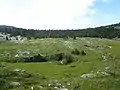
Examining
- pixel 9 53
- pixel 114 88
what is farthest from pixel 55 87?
pixel 9 53

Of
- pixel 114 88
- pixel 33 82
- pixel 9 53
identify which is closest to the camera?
pixel 114 88

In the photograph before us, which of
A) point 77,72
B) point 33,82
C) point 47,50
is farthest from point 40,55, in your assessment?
point 33,82

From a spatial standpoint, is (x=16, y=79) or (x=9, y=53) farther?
(x=9, y=53)

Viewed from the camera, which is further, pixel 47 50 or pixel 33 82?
pixel 47 50

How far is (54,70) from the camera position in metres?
121

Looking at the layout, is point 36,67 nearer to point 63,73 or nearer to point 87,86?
point 63,73

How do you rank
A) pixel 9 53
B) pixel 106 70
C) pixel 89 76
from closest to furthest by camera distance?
pixel 89 76
pixel 106 70
pixel 9 53

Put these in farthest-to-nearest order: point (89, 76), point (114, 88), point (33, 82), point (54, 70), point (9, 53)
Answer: point (9, 53) < point (54, 70) < point (89, 76) < point (33, 82) < point (114, 88)

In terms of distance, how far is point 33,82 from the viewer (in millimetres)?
88188

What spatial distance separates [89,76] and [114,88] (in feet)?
61.4

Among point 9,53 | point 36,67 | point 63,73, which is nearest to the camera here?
point 63,73

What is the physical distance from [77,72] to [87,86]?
112 feet

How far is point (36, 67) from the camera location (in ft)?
426

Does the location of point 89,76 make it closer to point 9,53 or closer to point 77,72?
point 77,72
